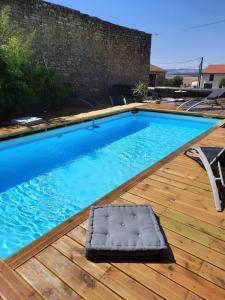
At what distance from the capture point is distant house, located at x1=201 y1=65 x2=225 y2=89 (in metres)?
37.6

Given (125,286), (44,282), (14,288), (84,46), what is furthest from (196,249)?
(84,46)

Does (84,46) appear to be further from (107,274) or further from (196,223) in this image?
(107,274)

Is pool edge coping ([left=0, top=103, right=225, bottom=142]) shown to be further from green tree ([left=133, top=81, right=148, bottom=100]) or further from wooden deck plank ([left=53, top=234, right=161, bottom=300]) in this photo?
wooden deck plank ([left=53, top=234, right=161, bottom=300])

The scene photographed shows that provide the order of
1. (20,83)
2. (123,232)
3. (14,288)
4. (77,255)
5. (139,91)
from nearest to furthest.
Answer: (14,288) < (77,255) < (123,232) < (20,83) < (139,91)

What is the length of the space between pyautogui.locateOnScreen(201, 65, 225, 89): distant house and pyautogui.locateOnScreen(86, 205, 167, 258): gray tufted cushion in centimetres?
3977

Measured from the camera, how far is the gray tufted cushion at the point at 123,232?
1.67 meters

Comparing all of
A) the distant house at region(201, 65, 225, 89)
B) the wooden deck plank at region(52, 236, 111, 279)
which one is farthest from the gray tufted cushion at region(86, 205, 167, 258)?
the distant house at region(201, 65, 225, 89)

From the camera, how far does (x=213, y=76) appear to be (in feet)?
125

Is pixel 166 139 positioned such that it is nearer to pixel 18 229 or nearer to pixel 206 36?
pixel 18 229

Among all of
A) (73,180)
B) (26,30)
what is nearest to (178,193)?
(73,180)

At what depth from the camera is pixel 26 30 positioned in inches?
313

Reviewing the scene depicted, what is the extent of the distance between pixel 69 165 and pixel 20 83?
297cm

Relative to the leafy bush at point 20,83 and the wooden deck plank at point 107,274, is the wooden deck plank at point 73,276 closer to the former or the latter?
the wooden deck plank at point 107,274

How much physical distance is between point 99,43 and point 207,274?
10.7 meters
